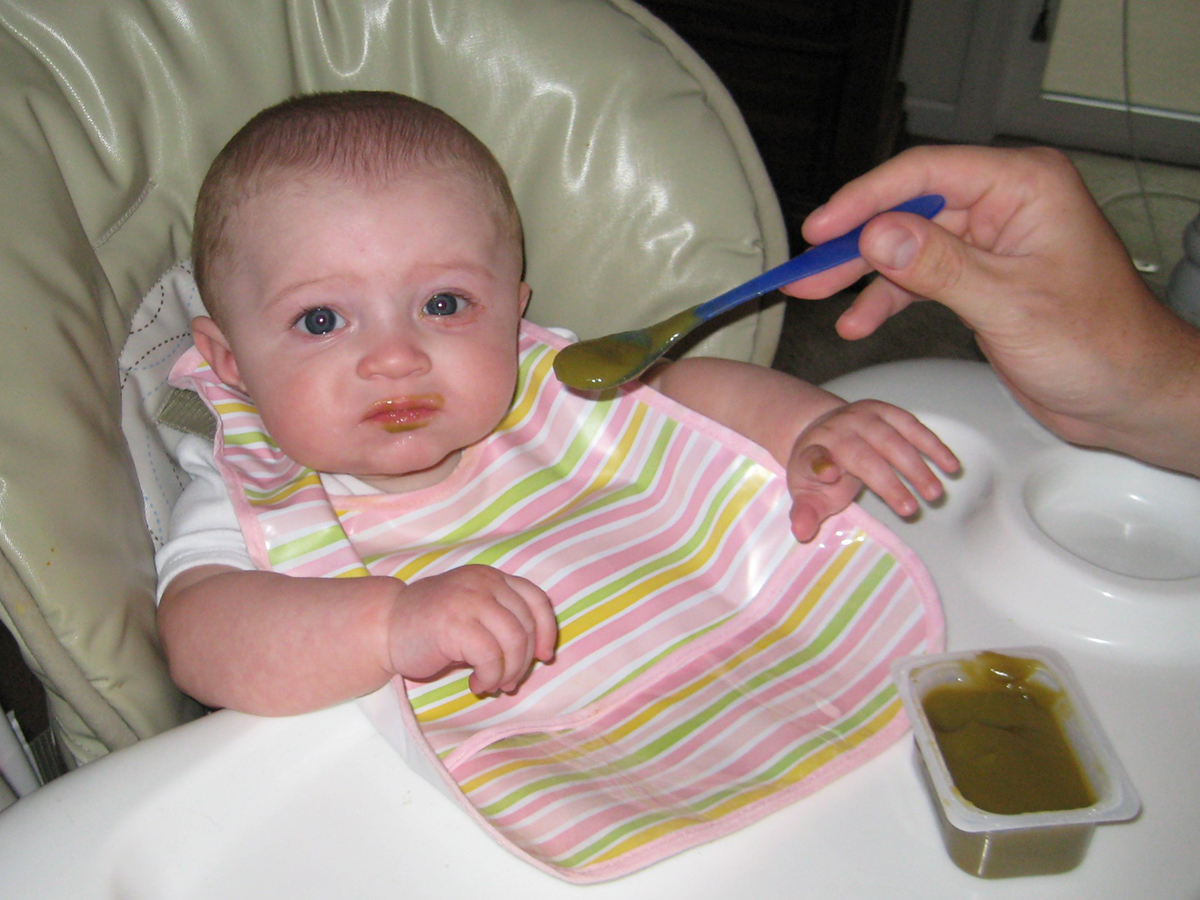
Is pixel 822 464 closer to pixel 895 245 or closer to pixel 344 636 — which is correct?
pixel 895 245

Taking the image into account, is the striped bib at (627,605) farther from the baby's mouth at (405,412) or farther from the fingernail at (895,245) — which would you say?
the fingernail at (895,245)

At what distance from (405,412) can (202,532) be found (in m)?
0.17

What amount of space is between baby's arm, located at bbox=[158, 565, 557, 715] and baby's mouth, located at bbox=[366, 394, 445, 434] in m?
0.13

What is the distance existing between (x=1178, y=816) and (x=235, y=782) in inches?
22.2

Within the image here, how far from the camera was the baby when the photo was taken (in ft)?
2.36

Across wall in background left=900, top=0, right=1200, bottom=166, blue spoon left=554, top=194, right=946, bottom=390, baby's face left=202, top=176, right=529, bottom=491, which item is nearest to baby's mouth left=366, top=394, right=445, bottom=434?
baby's face left=202, top=176, right=529, bottom=491

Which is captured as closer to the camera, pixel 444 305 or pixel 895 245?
pixel 895 245

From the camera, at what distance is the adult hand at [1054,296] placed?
28.7 inches

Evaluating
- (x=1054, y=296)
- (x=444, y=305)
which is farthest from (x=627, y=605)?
(x=1054, y=296)

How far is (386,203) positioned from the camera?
775 mm

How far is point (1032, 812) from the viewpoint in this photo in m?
0.57

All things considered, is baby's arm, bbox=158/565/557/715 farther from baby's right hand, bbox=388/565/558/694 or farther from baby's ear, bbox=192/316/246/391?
baby's ear, bbox=192/316/246/391

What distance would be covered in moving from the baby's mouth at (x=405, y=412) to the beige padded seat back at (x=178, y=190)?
Answer: 18cm

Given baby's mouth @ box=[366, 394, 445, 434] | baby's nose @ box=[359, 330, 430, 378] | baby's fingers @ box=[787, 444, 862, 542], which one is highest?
baby's nose @ box=[359, 330, 430, 378]
